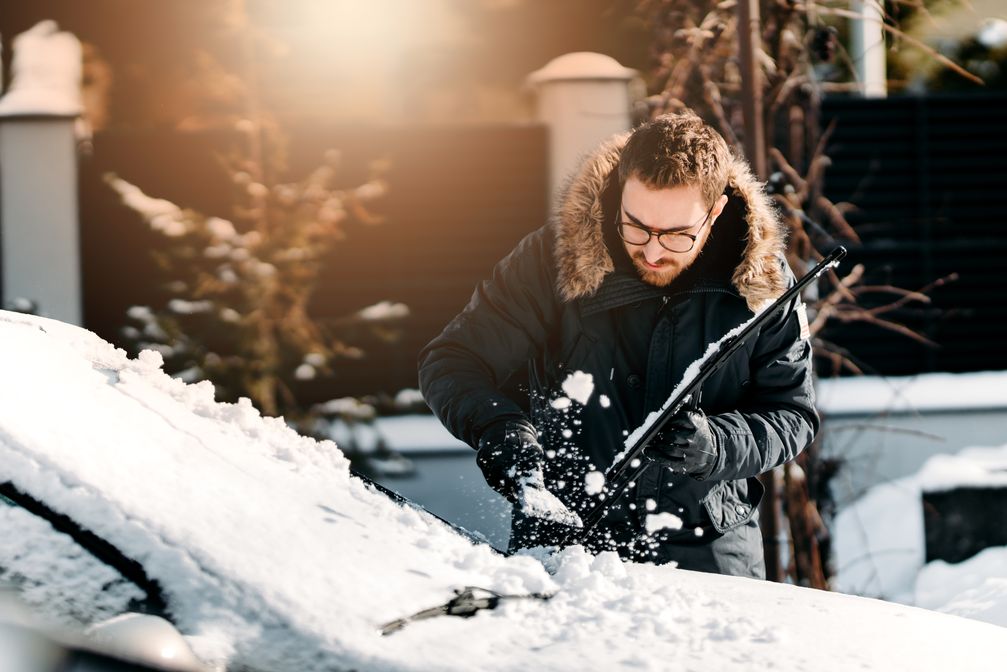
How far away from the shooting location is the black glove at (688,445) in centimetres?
224

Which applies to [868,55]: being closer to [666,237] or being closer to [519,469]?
[666,237]

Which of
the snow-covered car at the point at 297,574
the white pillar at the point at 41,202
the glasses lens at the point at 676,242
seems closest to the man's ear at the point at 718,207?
the glasses lens at the point at 676,242

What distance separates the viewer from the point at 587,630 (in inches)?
66.9

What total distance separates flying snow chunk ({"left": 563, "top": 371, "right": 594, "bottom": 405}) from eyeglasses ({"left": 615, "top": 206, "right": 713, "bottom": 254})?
30 centimetres

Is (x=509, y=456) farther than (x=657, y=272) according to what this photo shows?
No

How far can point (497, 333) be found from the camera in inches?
103

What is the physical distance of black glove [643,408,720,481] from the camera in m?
2.24

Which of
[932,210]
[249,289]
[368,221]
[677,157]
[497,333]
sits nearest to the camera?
[677,157]

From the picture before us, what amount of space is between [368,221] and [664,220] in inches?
140

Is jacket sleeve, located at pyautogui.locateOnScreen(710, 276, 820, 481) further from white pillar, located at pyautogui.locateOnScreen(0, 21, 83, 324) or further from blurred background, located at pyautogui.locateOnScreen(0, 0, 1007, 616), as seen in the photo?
white pillar, located at pyautogui.locateOnScreen(0, 21, 83, 324)

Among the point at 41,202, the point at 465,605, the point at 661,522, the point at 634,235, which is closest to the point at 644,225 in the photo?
the point at 634,235

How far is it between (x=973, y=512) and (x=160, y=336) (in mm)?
3645

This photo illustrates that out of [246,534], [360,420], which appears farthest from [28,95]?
[246,534]

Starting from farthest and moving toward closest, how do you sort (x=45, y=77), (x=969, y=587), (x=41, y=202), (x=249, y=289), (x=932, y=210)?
(x=932, y=210) → (x=45, y=77) → (x=41, y=202) → (x=249, y=289) → (x=969, y=587)
